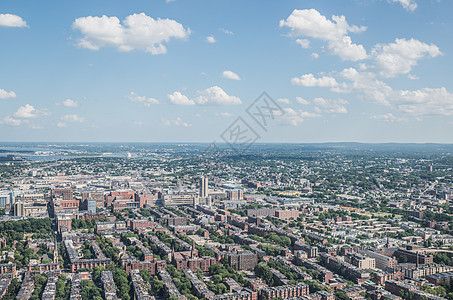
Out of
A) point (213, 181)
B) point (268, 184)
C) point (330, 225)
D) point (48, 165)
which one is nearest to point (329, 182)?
point (268, 184)

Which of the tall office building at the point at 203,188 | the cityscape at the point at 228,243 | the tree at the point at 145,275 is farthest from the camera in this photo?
the tall office building at the point at 203,188

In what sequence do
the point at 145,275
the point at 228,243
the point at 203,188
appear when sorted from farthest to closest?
the point at 203,188, the point at 228,243, the point at 145,275

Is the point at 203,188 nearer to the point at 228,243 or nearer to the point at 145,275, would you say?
the point at 228,243

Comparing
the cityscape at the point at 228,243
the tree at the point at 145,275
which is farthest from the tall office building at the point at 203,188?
the tree at the point at 145,275

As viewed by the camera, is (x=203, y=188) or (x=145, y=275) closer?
(x=145, y=275)

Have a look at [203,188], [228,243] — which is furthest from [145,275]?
[203,188]

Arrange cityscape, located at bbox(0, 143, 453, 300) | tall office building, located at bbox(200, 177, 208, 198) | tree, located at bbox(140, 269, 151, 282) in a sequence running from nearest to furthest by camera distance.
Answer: cityscape, located at bbox(0, 143, 453, 300), tree, located at bbox(140, 269, 151, 282), tall office building, located at bbox(200, 177, 208, 198)

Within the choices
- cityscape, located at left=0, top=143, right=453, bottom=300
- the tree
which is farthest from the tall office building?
the tree

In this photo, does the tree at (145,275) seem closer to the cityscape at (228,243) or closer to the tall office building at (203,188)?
the cityscape at (228,243)

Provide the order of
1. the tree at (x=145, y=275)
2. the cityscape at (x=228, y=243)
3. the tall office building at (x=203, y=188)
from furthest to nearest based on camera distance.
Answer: the tall office building at (x=203, y=188), the tree at (x=145, y=275), the cityscape at (x=228, y=243)

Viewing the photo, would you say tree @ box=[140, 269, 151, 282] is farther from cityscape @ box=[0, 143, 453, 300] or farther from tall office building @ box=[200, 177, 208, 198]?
tall office building @ box=[200, 177, 208, 198]

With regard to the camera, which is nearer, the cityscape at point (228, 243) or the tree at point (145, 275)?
the cityscape at point (228, 243)
